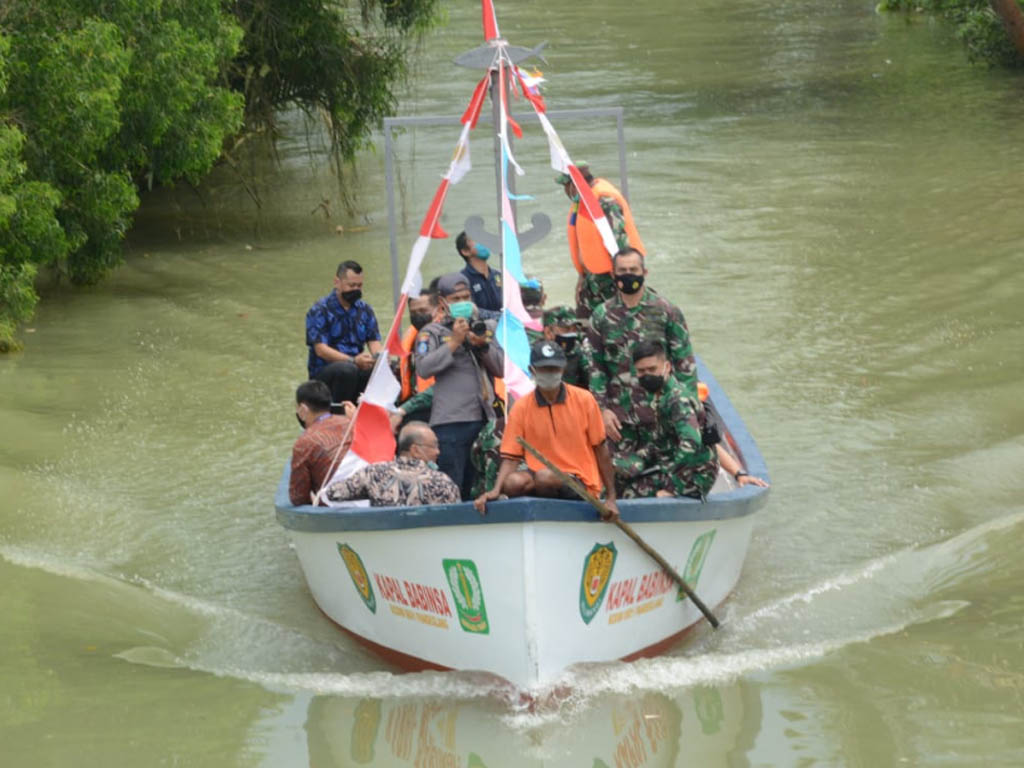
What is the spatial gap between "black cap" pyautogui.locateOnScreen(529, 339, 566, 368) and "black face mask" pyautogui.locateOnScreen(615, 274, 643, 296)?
3.46 ft

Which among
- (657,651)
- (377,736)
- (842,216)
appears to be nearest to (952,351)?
(842,216)

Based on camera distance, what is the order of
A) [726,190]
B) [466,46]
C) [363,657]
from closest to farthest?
[363,657], [726,190], [466,46]

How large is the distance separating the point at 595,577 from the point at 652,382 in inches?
43.9

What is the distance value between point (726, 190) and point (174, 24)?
8387 mm

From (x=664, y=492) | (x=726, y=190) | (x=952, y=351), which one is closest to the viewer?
(x=664, y=492)

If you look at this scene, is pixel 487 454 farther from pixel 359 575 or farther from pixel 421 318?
pixel 421 318

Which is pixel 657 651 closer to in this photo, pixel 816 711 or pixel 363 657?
pixel 816 711

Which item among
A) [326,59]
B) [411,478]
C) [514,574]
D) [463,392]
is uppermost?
[326,59]

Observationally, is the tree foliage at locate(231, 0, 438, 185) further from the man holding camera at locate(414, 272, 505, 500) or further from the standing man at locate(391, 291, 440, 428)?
the man holding camera at locate(414, 272, 505, 500)

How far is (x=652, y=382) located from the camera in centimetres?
844

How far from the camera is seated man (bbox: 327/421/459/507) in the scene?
827 centimetres

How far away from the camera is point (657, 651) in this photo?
347 inches

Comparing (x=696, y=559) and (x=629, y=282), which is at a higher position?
(x=629, y=282)

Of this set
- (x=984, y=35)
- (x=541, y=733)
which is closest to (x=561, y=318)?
(x=541, y=733)
